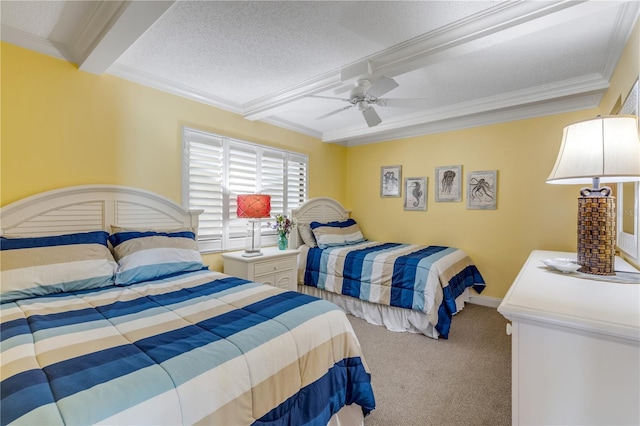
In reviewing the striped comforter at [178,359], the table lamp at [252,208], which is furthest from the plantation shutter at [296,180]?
the striped comforter at [178,359]

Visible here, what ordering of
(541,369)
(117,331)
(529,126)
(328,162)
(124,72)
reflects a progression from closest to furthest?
(541,369) < (117,331) < (124,72) < (529,126) < (328,162)

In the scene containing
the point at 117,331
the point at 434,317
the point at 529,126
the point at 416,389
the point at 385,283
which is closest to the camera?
the point at 117,331

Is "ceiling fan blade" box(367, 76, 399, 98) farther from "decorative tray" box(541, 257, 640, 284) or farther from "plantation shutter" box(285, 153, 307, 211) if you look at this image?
"plantation shutter" box(285, 153, 307, 211)

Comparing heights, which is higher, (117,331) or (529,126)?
(529,126)

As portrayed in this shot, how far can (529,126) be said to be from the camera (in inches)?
137

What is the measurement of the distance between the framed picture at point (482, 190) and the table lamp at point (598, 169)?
7.62 ft

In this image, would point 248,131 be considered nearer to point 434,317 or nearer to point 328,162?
point 328,162

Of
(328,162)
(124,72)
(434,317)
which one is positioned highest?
(124,72)

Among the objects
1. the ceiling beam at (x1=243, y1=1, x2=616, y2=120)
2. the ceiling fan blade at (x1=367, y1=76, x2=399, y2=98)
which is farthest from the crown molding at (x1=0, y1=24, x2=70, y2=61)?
the ceiling fan blade at (x1=367, y1=76, x2=399, y2=98)

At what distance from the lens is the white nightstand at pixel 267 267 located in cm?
296

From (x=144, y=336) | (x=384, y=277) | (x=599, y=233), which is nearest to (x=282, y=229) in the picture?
(x=384, y=277)

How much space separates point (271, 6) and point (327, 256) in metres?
2.62

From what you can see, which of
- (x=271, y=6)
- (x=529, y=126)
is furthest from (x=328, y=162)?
(x=271, y=6)

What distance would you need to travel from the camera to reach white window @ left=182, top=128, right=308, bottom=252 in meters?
3.07
